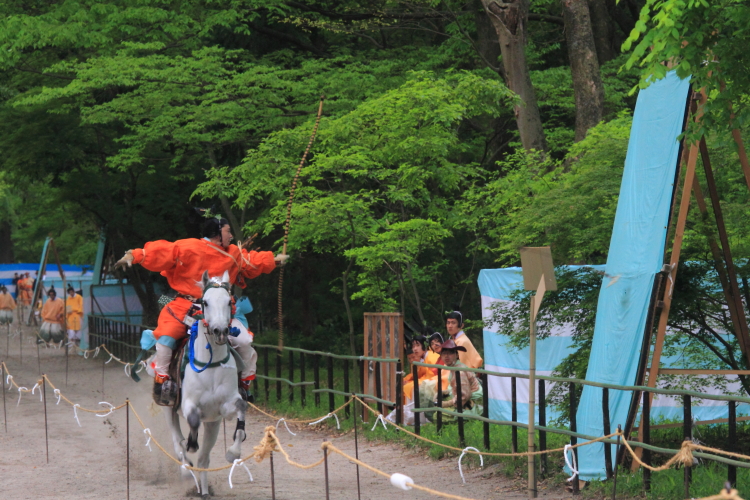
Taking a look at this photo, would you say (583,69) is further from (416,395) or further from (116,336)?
(116,336)

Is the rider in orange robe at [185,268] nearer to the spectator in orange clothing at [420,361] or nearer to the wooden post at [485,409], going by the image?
the wooden post at [485,409]

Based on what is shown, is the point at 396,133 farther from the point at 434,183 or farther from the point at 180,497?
the point at 180,497

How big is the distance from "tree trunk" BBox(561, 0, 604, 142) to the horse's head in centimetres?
857

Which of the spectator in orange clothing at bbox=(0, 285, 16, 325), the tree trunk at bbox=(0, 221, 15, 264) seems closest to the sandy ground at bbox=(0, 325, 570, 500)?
the spectator in orange clothing at bbox=(0, 285, 16, 325)

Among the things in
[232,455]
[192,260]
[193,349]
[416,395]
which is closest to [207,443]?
[232,455]

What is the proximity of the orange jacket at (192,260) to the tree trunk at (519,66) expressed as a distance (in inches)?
290

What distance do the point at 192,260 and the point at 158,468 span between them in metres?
2.88

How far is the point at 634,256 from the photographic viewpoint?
26.2ft

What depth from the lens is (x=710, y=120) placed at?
716 cm

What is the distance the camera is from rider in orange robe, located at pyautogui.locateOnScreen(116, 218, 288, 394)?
848cm

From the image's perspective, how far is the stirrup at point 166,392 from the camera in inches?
332

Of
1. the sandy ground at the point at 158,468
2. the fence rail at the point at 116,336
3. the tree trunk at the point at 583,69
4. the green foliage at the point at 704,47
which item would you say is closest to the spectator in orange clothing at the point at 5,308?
the fence rail at the point at 116,336

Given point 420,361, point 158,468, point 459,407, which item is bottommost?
point 158,468

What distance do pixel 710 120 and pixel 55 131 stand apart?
18.3 meters
